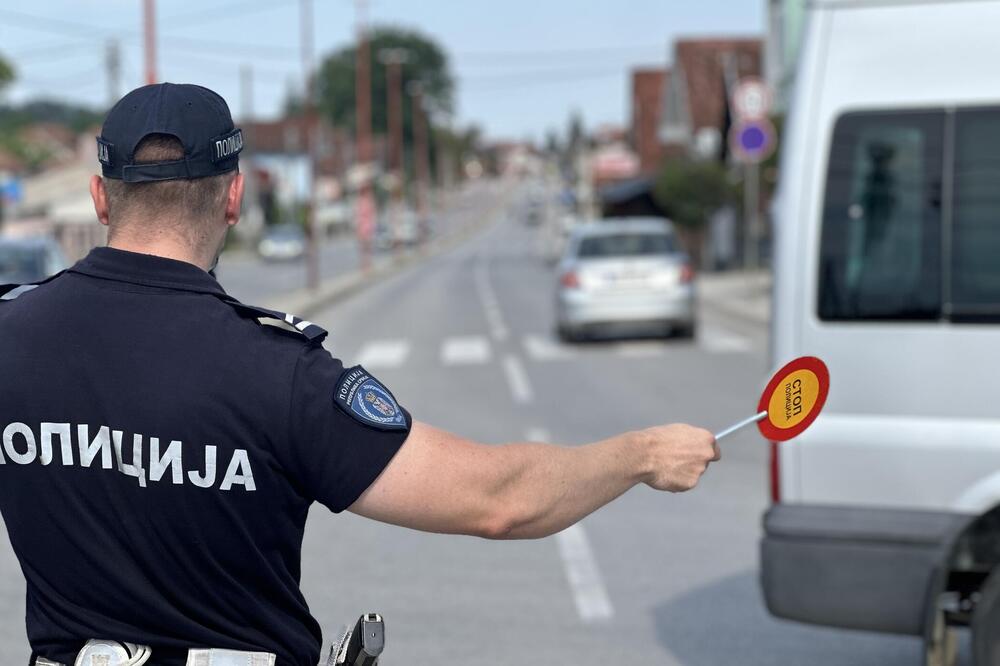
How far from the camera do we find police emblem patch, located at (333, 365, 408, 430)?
213 centimetres

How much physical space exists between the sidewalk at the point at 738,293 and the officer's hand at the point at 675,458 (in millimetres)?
17424

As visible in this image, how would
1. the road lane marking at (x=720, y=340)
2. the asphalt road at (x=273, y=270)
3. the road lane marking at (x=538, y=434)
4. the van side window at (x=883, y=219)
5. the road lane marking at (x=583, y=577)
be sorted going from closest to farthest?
1. the van side window at (x=883, y=219)
2. the road lane marking at (x=583, y=577)
3. the road lane marking at (x=538, y=434)
4. the road lane marking at (x=720, y=340)
5. the asphalt road at (x=273, y=270)

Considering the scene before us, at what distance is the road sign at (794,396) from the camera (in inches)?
97.7

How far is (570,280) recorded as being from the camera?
20000 mm

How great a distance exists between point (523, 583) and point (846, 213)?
2.95 meters

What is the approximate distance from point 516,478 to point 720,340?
18.2 m

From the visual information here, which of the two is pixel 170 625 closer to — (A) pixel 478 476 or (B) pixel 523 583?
(A) pixel 478 476

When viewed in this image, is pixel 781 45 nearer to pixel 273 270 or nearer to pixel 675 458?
pixel 273 270

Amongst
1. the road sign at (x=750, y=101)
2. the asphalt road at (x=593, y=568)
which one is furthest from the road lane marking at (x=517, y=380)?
the road sign at (x=750, y=101)

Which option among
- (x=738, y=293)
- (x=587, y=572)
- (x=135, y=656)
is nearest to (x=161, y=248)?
(x=135, y=656)

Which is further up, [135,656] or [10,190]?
[10,190]

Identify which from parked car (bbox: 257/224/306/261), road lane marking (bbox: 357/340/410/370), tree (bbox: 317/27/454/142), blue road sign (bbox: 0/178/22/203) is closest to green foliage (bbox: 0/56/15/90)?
blue road sign (bbox: 0/178/22/203)

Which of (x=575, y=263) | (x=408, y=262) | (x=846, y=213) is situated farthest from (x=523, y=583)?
(x=408, y=262)

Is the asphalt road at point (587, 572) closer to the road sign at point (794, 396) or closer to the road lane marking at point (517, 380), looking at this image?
the road lane marking at point (517, 380)
